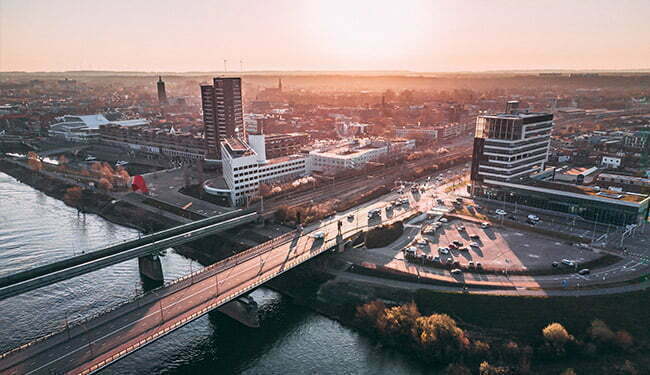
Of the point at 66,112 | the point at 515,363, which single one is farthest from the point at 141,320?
the point at 66,112

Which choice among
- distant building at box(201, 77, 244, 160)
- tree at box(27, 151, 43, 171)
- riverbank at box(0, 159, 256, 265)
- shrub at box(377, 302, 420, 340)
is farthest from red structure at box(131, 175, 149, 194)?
shrub at box(377, 302, 420, 340)

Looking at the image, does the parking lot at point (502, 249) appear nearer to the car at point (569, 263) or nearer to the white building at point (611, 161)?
the car at point (569, 263)

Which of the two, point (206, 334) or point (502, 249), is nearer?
point (206, 334)

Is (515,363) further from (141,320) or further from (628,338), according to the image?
(141,320)

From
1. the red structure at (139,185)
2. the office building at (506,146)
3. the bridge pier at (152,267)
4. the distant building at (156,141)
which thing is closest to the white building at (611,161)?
the office building at (506,146)

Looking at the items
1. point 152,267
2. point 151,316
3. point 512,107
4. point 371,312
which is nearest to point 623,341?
point 371,312

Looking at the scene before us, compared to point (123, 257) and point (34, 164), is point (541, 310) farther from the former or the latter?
point (34, 164)

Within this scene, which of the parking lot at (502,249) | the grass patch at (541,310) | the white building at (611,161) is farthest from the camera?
the white building at (611,161)
